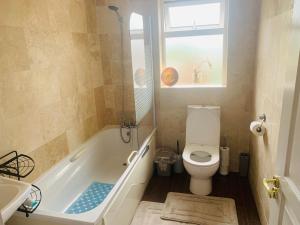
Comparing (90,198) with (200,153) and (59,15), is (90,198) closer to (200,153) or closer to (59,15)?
(200,153)

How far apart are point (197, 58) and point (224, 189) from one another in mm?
1601

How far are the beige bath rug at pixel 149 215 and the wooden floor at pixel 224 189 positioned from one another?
0.09 meters

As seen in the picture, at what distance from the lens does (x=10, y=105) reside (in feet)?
5.36

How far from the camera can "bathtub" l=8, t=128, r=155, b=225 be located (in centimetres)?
148

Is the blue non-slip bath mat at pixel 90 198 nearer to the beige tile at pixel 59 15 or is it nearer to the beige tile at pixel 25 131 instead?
the beige tile at pixel 25 131

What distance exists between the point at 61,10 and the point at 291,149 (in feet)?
7.25

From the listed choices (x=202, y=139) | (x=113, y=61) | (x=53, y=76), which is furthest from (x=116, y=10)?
(x=202, y=139)

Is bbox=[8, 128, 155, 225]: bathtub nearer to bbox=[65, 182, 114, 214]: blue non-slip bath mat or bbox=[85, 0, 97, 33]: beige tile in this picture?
bbox=[65, 182, 114, 214]: blue non-slip bath mat

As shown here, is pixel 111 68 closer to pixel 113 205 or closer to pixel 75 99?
pixel 75 99

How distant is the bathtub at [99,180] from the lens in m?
1.48

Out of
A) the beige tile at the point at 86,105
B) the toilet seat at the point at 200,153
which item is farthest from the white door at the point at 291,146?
the beige tile at the point at 86,105

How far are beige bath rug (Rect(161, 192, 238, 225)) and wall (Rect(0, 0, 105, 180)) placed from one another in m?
1.21

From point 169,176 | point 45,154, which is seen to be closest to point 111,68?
point 45,154

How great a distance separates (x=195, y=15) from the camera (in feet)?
8.84
